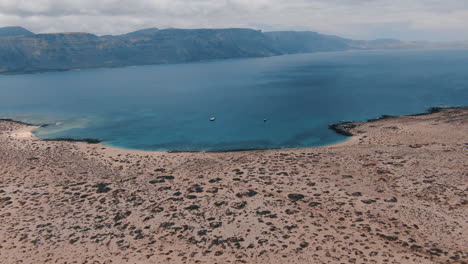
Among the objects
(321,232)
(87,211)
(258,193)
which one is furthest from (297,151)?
(87,211)

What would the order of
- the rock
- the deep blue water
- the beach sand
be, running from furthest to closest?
the deep blue water, the rock, the beach sand

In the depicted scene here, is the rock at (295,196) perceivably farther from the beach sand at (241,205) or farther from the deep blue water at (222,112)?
the deep blue water at (222,112)

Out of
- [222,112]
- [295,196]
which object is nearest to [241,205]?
[295,196]

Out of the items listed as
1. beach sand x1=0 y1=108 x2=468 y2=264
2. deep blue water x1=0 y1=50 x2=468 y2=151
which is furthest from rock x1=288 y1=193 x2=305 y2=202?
deep blue water x1=0 y1=50 x2=468 y2=151

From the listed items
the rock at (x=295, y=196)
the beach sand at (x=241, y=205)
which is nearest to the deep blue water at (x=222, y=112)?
the beach sand at (x=241, y=205)

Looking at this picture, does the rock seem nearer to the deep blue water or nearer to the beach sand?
the beach sand

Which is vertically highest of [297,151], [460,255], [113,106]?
[113,106]

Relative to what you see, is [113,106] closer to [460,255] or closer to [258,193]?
[258,193]

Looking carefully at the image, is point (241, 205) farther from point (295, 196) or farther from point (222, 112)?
point (222, 112)
